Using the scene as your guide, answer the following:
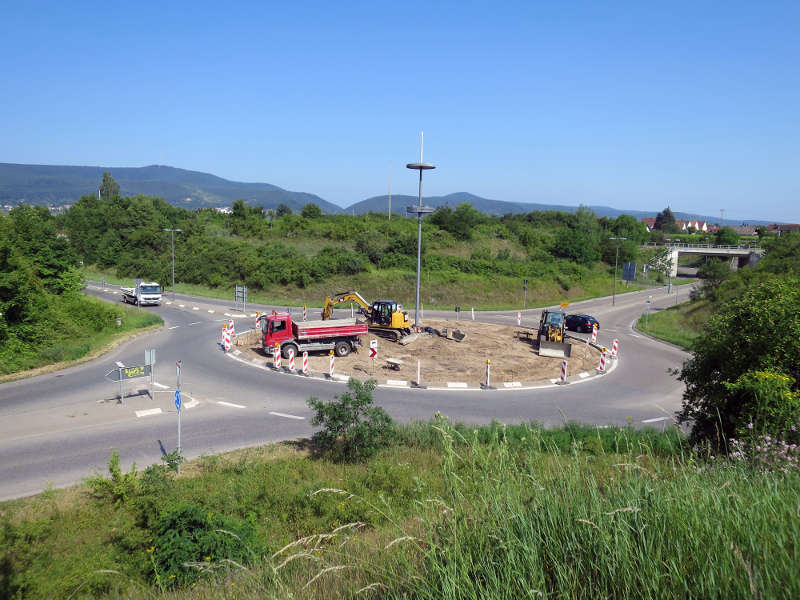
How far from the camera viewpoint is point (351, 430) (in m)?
12.2

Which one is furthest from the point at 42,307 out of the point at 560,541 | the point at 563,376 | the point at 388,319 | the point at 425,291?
the point at 425,291

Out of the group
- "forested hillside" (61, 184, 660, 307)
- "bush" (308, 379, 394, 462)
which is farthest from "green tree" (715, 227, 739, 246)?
"bush" (308, 379, 394, 462)

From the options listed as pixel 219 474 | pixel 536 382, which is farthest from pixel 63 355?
pixel 536 382

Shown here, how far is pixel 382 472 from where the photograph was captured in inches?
405

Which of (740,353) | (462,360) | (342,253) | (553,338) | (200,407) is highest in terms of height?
(342,253)

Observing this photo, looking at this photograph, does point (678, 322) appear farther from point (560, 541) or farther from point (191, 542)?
point (560, 541)

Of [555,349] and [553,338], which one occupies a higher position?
[553,338]

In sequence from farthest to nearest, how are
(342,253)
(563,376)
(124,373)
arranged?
(342,253), (563,376), (124,373)

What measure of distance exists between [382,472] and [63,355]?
18154 mm

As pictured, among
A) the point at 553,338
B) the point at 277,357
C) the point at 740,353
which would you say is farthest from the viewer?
the point at 553,338

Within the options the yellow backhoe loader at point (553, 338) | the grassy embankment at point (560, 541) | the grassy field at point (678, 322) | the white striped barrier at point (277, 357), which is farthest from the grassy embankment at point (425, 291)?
the grassy embankment at point (560, 541)

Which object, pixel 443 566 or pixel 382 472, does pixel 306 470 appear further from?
pixel 443 566

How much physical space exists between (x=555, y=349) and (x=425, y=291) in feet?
79.8

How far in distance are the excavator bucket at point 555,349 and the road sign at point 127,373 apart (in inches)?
683
